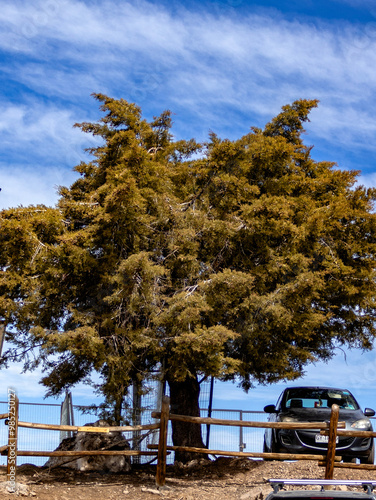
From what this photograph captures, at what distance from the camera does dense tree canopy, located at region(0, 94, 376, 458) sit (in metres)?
13.0

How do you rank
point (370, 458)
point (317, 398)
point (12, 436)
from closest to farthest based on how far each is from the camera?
point (12, 436), point (370, 458), point (317, 398)

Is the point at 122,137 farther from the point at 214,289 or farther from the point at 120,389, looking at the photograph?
the point at 120,389

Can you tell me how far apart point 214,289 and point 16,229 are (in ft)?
15.4

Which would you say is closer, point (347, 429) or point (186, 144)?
point (347, 429)

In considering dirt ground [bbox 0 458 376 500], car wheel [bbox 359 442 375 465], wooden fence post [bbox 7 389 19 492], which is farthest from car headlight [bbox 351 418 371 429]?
wooden fence post [bbox 7 389 19 492]

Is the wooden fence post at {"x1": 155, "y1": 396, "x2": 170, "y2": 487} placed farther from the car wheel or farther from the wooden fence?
the car wheel

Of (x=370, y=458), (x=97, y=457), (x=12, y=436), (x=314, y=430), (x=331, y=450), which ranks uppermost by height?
(x=12, y=436)

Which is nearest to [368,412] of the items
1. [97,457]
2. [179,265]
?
[179,265]

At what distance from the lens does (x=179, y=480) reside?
13109 mm

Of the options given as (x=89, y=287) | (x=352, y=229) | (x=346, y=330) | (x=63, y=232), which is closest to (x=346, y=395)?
(x=346, y=330)

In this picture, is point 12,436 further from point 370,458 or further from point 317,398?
point 370,458

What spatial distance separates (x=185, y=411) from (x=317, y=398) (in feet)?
11.7

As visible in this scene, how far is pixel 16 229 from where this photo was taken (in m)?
13.0

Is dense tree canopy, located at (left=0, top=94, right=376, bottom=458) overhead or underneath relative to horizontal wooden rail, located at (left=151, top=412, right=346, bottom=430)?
overhead
